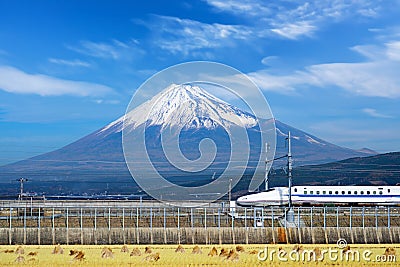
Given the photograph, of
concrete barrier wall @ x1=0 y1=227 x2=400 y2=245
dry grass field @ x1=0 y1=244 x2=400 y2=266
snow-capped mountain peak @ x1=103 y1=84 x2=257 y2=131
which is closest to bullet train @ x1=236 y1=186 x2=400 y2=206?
concrete barrier wall @ x1=0 y1=227 x2=400 y2=245

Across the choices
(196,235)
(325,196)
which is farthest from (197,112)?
(196,235)

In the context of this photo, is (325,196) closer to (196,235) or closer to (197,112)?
(196,235)

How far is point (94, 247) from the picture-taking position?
86.0 feet

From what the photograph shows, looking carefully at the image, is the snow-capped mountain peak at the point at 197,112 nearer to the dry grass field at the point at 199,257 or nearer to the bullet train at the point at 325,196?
the bullet train at the point at 325,196

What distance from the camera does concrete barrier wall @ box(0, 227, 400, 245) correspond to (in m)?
27.3

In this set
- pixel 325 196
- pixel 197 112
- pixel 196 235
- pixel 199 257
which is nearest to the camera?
pixel 199 257

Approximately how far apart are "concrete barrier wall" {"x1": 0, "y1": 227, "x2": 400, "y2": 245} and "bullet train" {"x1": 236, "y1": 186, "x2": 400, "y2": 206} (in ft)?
67.6

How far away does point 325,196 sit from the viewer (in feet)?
164

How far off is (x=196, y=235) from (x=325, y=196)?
24.0m

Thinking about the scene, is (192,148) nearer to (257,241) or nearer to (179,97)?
(179,97)

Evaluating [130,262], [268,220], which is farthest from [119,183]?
[130,262]

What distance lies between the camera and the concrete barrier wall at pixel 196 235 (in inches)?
1077

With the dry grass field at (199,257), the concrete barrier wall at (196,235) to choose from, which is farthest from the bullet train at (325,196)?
the dry grass field at (199,257)

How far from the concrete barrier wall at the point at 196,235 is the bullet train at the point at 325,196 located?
20603 mm
